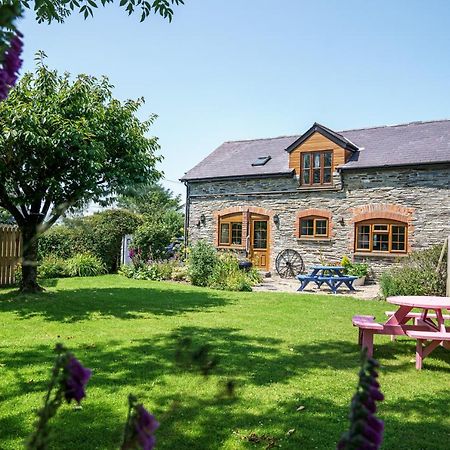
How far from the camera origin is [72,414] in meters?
4.23

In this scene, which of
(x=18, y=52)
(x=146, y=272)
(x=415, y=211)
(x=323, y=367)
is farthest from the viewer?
(x=146, y=272)

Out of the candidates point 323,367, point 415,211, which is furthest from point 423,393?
point 415,211

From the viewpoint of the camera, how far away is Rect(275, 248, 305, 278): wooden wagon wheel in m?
19.4

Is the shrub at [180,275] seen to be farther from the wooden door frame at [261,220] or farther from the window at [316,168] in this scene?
the window at [316,168]

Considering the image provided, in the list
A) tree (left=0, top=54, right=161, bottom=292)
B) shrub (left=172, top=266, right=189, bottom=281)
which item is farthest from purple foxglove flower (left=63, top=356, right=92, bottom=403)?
shrub (left=172, top=266, right=189, bottom=281)

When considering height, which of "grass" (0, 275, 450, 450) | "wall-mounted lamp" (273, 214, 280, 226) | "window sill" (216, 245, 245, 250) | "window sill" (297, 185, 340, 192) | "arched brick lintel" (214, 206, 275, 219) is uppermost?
"window sill" (297, 185, 340, 192)

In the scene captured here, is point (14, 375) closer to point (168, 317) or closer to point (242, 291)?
point (168, 317)

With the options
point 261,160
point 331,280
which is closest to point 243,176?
point 261,160

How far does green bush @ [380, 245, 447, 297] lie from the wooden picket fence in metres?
11.3

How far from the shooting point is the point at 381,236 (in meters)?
17.6

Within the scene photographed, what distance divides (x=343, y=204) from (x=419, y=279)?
6566mm

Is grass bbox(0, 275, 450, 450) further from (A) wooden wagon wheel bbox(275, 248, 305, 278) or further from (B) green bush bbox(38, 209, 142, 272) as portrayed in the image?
(B) green bush bbox(38, 209, 142, 272)

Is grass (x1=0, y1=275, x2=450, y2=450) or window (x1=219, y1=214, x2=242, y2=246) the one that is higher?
window (x1=219, y1=214, x2=242, y2=246)

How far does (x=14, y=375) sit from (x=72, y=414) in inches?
58.2
